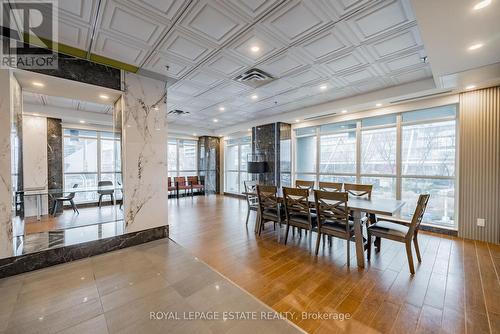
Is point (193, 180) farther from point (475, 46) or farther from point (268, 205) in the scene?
point (475, 46)

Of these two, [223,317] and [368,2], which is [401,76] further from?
[223,317]

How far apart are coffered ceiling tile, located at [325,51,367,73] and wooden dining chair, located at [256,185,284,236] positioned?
2181mm

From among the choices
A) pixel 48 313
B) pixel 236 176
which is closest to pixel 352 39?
pixel 48 313

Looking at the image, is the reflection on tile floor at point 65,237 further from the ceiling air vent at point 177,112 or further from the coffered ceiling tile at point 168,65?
the ceiling air vent at point 177,112

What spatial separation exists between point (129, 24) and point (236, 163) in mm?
7055

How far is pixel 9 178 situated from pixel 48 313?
1701 millimetres

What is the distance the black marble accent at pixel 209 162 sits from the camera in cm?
934

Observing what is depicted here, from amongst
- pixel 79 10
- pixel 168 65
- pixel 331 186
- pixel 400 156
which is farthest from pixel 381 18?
pixel 400 156

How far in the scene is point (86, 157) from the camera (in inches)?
263

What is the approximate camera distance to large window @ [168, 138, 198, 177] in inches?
354

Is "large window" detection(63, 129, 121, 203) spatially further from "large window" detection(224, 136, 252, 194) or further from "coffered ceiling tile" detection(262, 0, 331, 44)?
"coffered ceiling tile" detection(262, 0, 331, 44)

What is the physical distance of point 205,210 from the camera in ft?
20.0

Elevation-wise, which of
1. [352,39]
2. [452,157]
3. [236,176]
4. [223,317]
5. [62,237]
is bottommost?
[223,317]

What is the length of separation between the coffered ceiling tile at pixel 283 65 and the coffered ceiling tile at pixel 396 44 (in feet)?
3.10
